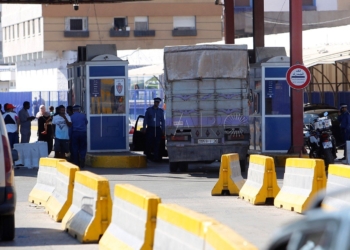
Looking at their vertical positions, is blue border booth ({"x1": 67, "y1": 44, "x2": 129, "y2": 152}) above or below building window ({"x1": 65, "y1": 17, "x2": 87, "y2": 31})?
below

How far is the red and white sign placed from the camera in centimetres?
2145

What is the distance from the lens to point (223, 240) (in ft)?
18.0

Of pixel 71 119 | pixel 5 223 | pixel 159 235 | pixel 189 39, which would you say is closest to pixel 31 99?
pixel 189 39

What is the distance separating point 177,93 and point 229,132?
1.54m

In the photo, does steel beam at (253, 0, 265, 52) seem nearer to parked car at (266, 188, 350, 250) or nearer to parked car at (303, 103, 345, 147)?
parked car at (303, 103, 345, 147)

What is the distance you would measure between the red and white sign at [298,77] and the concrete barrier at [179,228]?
14.6 metres

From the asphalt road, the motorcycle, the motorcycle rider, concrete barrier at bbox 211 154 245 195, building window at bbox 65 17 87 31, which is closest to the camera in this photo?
the asphalt road

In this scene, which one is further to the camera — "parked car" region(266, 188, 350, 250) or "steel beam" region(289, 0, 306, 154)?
"steel beam" region(289, 0, 306, 154)

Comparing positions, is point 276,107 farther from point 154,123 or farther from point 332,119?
point 332,119

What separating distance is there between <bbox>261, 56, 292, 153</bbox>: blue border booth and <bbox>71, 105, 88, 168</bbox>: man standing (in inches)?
192

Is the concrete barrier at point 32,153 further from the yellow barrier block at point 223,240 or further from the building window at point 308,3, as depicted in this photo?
the building window at point 308,3

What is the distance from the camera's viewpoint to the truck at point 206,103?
20.8 meters

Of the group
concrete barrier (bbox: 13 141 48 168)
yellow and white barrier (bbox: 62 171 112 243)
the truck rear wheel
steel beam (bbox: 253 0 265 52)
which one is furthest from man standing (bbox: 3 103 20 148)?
yellow and white barrier (bbox: 62 171 112 243)

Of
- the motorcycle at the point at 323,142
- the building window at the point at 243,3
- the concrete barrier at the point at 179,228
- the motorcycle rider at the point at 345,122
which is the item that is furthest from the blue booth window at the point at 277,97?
the building window at the point at 243,3
